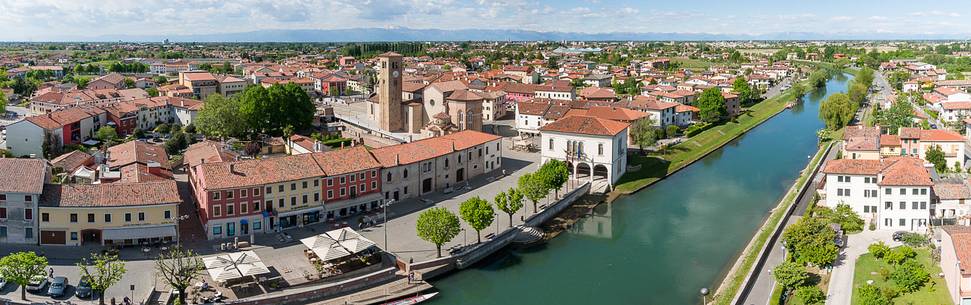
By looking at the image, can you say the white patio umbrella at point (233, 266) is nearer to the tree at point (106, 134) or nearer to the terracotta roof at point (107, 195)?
the terracotta roof at point (107, 195)

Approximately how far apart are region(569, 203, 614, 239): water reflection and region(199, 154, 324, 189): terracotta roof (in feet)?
42.5

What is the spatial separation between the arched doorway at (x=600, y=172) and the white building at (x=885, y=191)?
13.2 meters

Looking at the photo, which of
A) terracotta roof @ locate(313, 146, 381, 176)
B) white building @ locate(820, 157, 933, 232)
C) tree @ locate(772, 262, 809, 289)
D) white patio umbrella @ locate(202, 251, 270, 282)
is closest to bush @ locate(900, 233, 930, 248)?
white building @ locate(820, 157, 933, 232)

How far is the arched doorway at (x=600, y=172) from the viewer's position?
45.7 metres

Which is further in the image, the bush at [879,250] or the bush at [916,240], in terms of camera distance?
the bush at [916,240]

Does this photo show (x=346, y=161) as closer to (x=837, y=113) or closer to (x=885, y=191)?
(x=885, y=191)

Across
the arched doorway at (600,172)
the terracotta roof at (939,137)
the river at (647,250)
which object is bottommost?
the river at (647,250)

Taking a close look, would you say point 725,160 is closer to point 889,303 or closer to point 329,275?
point 889,303

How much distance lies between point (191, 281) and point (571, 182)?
77.6 feet

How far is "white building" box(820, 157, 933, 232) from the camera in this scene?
33188 mm

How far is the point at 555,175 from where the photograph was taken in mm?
38781

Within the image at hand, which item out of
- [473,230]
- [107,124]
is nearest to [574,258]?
[473,230]

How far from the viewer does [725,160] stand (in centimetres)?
5597

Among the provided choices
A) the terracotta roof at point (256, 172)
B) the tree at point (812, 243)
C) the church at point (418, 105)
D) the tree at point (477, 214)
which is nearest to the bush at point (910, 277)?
the tree at point (812, 243)
